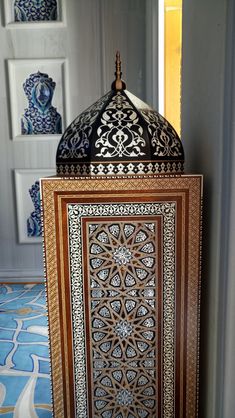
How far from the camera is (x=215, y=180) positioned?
2.32ft

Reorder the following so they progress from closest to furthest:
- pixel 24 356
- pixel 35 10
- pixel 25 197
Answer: pixel 24 356
pixel 35 10
pixel 25 197

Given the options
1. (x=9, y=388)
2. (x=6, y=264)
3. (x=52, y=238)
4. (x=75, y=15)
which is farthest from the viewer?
(x=6, y=264)

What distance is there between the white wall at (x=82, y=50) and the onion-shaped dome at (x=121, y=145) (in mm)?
1400

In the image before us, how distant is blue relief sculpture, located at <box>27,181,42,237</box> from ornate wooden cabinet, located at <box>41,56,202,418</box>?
1.43 m

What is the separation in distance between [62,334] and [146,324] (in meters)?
0.18

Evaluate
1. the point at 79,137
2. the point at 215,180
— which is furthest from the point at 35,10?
the point at 215,180

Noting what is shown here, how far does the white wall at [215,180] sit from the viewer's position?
2.05ft

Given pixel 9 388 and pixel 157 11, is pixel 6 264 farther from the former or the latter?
pixel 157 11

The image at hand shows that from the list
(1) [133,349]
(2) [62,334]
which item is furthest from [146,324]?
(2) [62,334]

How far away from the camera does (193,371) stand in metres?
0.78

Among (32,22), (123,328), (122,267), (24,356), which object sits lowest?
(24,356)

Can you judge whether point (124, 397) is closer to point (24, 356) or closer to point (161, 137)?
point (161, 137)

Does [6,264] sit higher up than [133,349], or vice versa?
[133,349]

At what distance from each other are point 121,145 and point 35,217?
159cm
